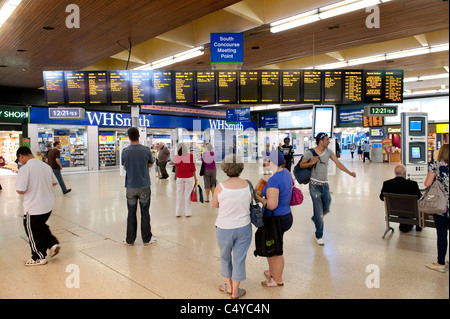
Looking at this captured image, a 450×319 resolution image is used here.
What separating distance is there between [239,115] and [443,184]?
16.8m

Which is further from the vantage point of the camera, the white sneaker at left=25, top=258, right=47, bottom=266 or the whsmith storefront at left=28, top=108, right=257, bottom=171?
the whsmith storefront at left=28, top=108, right=257, bottom=171

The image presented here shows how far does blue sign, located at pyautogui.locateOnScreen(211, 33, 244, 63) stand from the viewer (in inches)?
319

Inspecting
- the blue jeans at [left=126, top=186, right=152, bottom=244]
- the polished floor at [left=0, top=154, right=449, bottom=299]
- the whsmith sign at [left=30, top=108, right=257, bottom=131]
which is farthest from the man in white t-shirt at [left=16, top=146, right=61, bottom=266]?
the whsmith sign at [left=30, top=108, right=257, bottom=131]

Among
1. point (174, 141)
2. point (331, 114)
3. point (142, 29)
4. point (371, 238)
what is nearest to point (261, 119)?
point (174, 141)

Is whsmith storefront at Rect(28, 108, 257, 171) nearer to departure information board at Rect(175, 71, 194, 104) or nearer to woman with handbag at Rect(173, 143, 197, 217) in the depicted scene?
departure information board at Rect(175, 71, 194, 104)

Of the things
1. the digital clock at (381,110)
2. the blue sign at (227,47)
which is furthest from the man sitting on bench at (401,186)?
the digital clock at (381,110)

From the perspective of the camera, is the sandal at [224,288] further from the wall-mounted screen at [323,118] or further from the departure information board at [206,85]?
the wall-mounted screen at [323,118]

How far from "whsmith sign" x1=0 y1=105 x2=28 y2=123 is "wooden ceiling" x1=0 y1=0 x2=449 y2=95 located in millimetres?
3567

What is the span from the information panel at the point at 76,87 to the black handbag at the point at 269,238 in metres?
7.42

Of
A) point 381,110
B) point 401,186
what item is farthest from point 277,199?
point 381,110

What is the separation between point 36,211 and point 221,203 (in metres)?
2.56

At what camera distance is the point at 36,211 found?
153 inches

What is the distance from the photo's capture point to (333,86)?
888 centimetres

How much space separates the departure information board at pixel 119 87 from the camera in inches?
339
